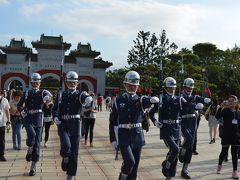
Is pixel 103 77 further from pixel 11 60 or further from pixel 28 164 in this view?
pixel 28 164

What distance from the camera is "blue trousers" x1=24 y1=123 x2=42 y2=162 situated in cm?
943

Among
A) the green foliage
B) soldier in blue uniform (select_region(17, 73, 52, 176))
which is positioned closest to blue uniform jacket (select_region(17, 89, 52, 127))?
soldier in blue uniform (select_region(17, 73, 52, 176))

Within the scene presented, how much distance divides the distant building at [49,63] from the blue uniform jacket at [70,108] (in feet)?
159

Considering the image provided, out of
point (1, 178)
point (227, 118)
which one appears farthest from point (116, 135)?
point (227, 118)

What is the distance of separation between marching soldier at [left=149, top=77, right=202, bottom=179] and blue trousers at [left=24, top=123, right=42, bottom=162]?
2.64 m

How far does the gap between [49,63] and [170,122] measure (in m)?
49.8

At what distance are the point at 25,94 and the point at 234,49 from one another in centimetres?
5741

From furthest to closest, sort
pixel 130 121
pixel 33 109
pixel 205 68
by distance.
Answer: pixel 205 68 < pixel 33 109 < pixel 130 121

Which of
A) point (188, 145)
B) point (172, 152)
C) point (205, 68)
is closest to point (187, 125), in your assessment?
point (188, 145)

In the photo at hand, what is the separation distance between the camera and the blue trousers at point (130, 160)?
6965mm

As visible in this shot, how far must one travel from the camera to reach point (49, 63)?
5747 cm

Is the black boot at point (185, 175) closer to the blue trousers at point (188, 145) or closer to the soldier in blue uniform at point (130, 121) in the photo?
the blue trousers at point (188, 145)

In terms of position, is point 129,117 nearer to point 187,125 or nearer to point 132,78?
point 132,78

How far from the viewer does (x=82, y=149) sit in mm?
13734
